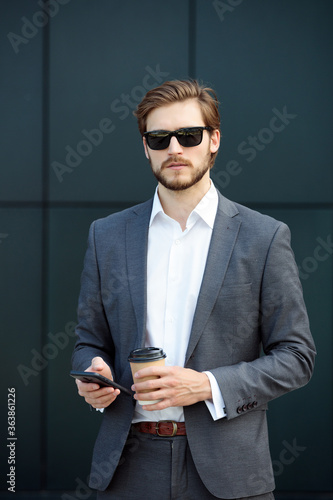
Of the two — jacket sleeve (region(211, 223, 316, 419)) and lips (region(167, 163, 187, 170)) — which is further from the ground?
lips (region(167, 163, 187, 170))

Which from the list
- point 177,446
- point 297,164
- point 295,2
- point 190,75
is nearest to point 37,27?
point 190,75

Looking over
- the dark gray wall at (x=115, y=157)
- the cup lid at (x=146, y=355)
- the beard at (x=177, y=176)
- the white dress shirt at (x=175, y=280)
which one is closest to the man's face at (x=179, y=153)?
the beard at (x=177, y=176)

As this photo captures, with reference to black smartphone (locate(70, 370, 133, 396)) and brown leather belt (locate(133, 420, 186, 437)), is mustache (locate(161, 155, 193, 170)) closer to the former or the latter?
black smartphone (locate(70, 370, 133, 396))

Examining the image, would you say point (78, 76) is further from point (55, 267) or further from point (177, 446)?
point (177, 446)

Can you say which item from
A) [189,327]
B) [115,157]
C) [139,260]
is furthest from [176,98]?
[115,157]

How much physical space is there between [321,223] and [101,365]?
8.82ft

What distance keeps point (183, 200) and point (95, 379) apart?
2.92 feet

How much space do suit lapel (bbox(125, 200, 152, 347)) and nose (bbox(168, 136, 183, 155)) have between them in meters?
0.32

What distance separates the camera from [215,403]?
2180 millimetres

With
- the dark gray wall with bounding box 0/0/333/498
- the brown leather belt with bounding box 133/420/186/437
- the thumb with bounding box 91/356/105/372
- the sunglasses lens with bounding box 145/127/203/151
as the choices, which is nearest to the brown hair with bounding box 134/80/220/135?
the sunglasses lens with bounding box 145/127/203/151

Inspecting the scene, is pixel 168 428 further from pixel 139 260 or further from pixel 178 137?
pixel 178 137

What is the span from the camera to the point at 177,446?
Result: 87.7 inches

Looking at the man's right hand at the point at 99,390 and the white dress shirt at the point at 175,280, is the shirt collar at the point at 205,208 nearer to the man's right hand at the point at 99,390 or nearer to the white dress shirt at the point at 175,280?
the white dress shirt at the point at 175,280

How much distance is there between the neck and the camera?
2520 millimetres
